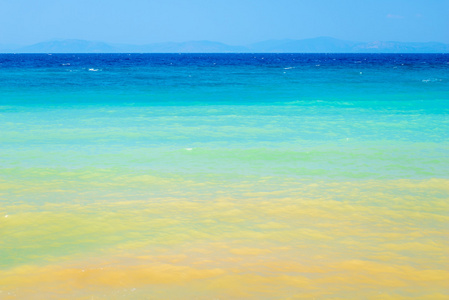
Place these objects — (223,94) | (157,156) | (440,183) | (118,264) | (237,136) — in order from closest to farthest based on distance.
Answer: (118,264)
(440,183)
(157,156)
(237,136)
(223,94)

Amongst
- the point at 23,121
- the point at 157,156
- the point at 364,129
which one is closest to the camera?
the point at 157,156

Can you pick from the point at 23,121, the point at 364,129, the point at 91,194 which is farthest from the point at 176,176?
the point at 23,121

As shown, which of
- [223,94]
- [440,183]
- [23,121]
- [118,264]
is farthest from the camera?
[223,94]

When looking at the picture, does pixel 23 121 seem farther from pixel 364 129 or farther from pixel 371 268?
pixel 371 268

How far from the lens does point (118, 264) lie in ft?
14.4

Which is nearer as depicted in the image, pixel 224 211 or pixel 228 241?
pixel 228 241

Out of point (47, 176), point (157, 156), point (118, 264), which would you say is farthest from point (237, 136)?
point (118, 264)

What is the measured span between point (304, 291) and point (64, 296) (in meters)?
2.05

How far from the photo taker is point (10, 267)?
432 cm

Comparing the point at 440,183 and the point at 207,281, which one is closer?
the point at 207,281

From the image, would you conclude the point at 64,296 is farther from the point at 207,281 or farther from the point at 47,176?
the point at 47,176

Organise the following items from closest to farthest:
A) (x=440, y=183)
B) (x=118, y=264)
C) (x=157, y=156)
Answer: (x=118, y=264)
(x=440, y=183)
(x=157, y=156)

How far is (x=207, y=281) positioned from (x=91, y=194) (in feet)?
10.4

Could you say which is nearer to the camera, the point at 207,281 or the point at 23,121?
the point at 207,281
